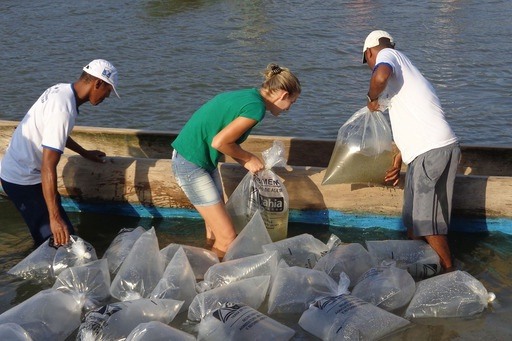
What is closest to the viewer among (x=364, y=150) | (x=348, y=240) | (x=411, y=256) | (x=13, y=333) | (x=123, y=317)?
(x=13, y=333)

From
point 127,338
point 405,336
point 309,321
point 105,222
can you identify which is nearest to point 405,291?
point 405,336

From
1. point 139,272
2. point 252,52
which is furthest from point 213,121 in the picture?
point 252,52

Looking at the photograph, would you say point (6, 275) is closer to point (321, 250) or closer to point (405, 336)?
point (321, 250)

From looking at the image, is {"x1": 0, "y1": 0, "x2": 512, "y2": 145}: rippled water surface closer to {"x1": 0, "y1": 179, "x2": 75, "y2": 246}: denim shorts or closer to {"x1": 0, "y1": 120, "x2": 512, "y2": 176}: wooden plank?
{"x1": 0, "y1": 120, "x2": 512, "y2": 176}: wooden plank

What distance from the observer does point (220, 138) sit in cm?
507

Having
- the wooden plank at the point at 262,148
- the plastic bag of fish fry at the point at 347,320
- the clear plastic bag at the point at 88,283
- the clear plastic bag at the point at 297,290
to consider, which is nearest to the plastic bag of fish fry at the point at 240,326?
the plastic bag of fish fry at the point at 347,320

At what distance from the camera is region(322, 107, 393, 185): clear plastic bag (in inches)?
229

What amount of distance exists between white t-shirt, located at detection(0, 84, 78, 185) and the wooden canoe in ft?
3.37

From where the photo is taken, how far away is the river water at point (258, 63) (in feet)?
20.2

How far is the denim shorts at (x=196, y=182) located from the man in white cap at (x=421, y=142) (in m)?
1.17

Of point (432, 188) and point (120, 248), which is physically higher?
point (432, 188)

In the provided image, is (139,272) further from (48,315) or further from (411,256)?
(411,256)

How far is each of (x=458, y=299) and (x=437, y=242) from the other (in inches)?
23.0

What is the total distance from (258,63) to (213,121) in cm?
736
